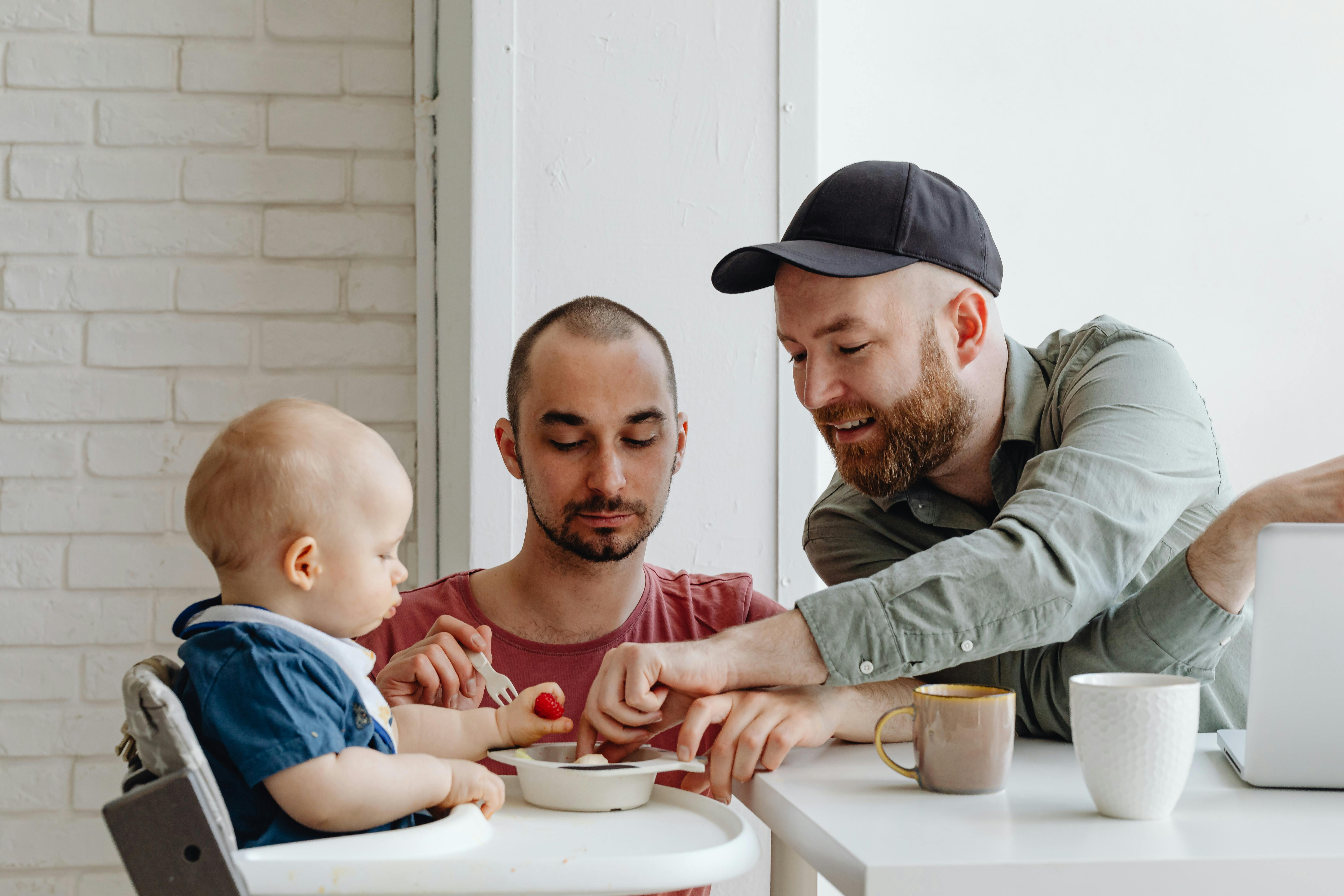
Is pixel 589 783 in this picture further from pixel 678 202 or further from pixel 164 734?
pixel 678 202

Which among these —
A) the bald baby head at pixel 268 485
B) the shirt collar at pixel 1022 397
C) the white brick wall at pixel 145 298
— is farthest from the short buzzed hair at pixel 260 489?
the white brick wall at pixel 145 298

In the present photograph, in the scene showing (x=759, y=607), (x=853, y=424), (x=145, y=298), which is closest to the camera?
(x=853, y=424)

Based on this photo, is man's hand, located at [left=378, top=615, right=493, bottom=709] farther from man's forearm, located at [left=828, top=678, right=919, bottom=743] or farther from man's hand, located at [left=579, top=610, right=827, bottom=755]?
man's forearm, located at [left=828, top=678, right=919, bottom=743]

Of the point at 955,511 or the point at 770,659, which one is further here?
the point at 955,511

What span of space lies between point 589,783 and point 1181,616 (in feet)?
2.03

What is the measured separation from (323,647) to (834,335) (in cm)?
77

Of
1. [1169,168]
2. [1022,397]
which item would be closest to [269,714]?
[1022,397]

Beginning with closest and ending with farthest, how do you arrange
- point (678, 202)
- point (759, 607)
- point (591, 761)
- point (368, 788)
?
point (368, 788) → point (591, 761) → point (759, 607) → point (678, 202)

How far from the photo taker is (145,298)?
7.23 feet

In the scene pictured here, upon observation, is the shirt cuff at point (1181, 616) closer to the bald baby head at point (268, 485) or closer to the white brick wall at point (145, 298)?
the bald baby head at point (268, 485)

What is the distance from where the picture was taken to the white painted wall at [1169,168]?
245cm

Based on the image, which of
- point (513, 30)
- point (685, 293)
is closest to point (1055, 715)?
point (685, 293)

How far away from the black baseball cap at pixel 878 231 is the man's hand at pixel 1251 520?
0.53 meters

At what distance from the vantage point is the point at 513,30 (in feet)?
6.60
